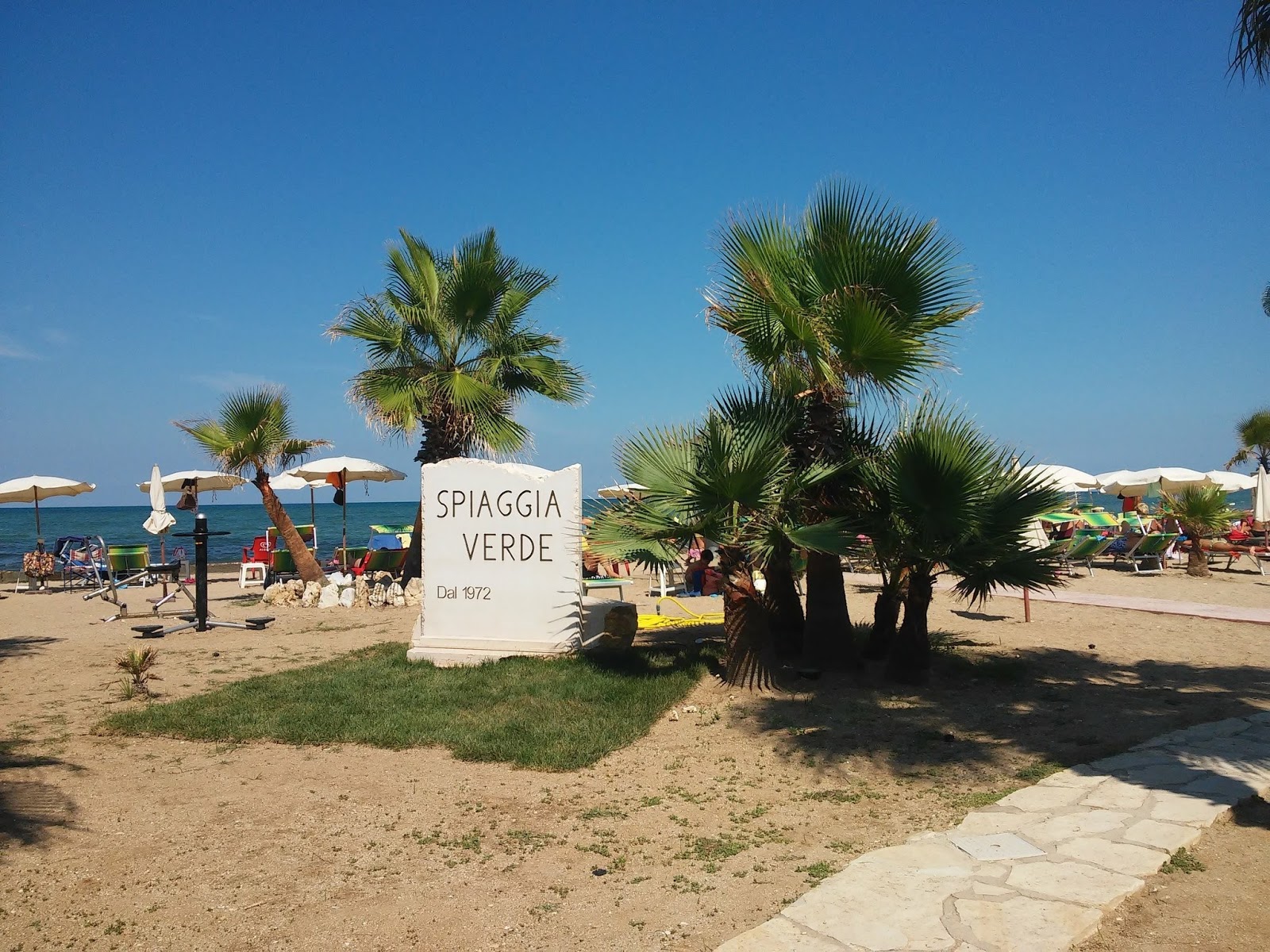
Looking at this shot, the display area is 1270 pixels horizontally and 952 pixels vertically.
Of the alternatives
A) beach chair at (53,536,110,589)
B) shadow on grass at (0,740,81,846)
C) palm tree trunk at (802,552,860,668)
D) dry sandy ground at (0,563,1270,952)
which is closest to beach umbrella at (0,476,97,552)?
beach chair at (53,536,110,589)

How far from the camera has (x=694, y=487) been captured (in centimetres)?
698

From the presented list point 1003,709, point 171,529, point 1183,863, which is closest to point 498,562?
point 1003,709

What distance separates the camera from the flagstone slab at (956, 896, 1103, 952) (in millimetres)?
3041

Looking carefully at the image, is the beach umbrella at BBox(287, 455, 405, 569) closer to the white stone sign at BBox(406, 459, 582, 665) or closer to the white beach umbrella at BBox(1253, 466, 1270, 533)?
the white stone sign at BBox(406, 459, 582, 665)

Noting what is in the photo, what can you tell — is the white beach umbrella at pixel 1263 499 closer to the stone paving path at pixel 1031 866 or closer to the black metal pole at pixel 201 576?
the stone paving path at pixel 1031 866

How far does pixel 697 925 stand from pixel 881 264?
208 inches

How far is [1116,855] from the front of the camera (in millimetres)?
3754

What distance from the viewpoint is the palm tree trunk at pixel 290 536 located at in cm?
1498

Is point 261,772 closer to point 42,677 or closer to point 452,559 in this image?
point 452,559

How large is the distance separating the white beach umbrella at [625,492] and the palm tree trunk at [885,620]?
2.31 metres

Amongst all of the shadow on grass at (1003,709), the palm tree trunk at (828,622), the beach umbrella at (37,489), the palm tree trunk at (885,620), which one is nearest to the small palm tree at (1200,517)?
the shadow on grass at (1003,709)

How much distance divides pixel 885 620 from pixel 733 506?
2176 mm

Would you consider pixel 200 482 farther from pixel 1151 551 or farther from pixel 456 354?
pixel 1151 551

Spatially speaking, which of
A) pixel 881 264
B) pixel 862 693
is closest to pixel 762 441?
pixel 881 264
